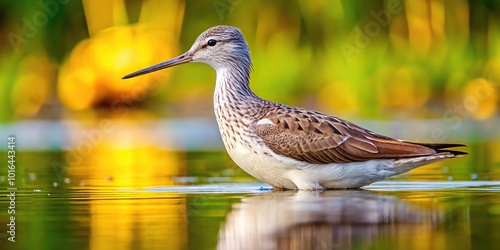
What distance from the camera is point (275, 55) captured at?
20.1 meters

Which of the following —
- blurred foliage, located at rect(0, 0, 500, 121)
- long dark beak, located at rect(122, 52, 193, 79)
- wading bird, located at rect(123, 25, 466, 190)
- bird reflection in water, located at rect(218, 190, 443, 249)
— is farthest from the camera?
blurred foliage, located at rect(0, 0, 500, 121)

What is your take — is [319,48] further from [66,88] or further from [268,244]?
[268,244]

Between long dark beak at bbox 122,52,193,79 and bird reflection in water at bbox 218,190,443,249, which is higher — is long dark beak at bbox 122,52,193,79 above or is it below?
above

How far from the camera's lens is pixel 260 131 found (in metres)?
Result: 9.55

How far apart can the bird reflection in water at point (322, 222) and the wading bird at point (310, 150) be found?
81 centimetres

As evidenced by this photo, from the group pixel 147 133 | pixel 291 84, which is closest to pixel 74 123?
pixel 147 133

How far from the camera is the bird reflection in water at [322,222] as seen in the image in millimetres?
6285

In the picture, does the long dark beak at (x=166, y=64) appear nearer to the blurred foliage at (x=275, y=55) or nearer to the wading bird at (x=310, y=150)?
the wading bird at (x=310, y=150)

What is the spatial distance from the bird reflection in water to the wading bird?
81 centimetres

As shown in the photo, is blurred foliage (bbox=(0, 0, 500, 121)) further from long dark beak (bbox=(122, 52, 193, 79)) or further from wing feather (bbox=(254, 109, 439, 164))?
wing feather (bbox=(254, 109, 439, 164))

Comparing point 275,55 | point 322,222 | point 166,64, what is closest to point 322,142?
point 166,64

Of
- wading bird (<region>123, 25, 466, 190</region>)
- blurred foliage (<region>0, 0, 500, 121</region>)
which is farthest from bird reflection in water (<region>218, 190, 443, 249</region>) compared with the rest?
blurred foliage (<region>0, 0, 500, 121</region>)

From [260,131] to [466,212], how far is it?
248 centimetres

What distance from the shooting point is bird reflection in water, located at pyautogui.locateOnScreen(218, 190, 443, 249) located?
20.6 feet
